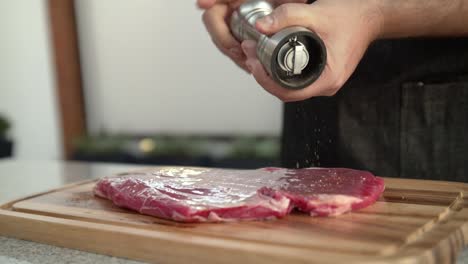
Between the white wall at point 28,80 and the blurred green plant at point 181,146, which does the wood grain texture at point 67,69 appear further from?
the blurred green plant at point 181,146

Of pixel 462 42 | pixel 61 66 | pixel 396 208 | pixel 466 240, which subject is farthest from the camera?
pixel 61 66

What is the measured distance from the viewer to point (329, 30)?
0.94m

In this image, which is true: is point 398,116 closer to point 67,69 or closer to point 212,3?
point 212,3

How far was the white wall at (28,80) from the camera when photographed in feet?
14.5

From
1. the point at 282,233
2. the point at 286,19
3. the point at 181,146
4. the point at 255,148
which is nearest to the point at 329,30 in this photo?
the point at 286,19

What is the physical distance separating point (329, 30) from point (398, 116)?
1.43ft

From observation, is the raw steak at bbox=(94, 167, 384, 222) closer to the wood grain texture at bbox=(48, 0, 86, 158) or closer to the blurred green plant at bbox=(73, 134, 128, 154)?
the blurred green plant at bbox=(73, 134, 128, 154)

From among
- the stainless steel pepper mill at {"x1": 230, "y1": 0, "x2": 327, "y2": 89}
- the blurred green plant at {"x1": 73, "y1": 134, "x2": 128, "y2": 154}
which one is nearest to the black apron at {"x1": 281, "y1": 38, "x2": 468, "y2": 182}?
the stainless steel pepper mill at {"x1": 230, "y1": 0, "x2": 327, "y2": 89}

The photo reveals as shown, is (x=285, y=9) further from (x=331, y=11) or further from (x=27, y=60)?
(x=27, y=60)

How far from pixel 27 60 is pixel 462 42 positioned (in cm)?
399

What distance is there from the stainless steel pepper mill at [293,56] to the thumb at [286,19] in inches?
0.6

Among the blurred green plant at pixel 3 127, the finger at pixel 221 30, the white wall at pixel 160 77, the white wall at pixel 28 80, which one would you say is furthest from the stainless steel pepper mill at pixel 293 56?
the blurred green plant at pixel 3 127

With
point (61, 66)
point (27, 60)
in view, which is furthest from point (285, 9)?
point (27, 60)

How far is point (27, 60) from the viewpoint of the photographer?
4508 mm
